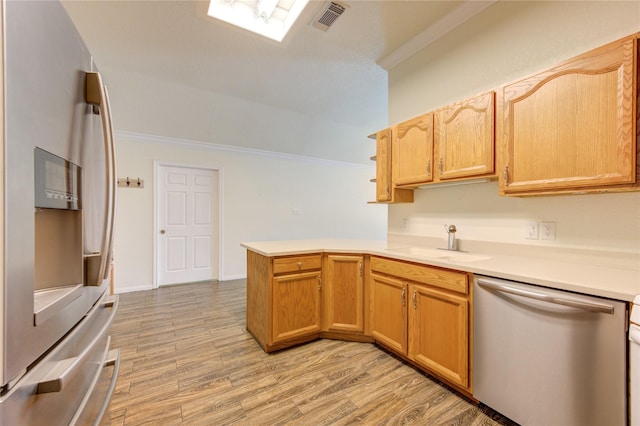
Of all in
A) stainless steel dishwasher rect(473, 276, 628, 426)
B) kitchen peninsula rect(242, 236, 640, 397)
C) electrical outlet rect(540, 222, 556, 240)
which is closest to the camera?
stainless steel dishwasher rect(473, 276, 628, 426)

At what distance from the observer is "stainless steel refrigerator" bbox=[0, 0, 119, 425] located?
503 mm

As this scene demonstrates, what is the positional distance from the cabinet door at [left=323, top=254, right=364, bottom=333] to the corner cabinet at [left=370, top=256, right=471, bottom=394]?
0.43 feet

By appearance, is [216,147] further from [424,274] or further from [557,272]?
[557,272]

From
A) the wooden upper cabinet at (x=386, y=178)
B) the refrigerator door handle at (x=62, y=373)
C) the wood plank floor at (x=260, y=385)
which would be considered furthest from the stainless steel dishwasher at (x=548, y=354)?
the refrigerator door handle at (x=62, y=373)

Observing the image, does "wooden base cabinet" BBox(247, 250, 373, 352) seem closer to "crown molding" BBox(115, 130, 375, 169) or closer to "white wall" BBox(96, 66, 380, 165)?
"white wall" BBox(96, 66, 380, 165)

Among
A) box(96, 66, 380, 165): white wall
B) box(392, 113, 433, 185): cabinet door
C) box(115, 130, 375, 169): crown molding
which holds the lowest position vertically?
box(392, 113, 433, 185): cabinet door

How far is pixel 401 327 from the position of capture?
6.79 ft

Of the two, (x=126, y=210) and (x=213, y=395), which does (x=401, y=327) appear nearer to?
(x=213, y=395)

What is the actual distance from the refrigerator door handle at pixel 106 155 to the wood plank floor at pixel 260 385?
1274 mm

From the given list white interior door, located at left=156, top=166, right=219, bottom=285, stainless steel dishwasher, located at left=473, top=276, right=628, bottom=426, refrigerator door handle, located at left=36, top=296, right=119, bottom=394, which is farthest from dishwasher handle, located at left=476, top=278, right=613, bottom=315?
→ white interior door, located at left=156, top=166, right=219, bottom=285

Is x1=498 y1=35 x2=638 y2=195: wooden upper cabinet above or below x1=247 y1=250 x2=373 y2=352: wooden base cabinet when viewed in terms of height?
above

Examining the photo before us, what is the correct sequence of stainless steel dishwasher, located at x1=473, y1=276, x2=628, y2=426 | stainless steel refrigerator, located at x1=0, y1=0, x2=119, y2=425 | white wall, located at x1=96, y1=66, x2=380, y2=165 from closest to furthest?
stainless steel refrigerator, located at x1=0, y1=0, x2=119, y2=425, stainless steel dishwasher, located at x1=473, y1=276, x2=628, y2=426, white wall, located at x1=96, y1=66, x2=380, y2=165

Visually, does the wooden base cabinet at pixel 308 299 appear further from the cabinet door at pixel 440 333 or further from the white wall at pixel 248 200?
the white wall at pixel 248 200

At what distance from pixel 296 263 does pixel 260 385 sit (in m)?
0.92
